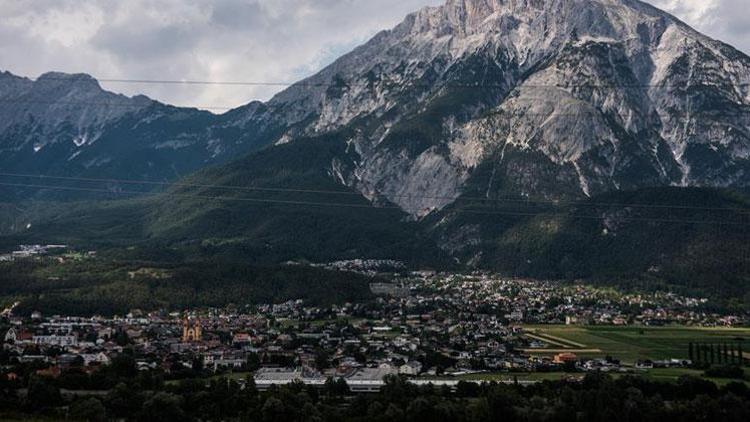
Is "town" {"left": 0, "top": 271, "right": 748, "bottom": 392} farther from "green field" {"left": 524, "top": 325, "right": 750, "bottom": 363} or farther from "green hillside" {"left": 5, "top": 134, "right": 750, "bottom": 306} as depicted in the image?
"green hillside" {"left": 5, "top": 134, "right": 750, "bottom": 306}

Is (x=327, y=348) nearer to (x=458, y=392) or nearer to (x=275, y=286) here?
(x=458, y=392)

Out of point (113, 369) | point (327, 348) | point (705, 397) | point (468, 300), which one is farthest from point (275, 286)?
point (705, 397)

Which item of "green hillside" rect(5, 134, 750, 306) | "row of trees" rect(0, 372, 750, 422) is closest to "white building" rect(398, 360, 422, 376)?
"row of trees" rect(0, 372, 750, 422)

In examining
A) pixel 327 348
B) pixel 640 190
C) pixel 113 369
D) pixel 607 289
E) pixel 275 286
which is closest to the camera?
pixel 113 369

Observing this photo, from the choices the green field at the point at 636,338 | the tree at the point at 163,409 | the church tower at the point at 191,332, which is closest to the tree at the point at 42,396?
the tree at the point at 163,409

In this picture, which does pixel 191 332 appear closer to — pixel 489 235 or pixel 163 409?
pixel 163 409
